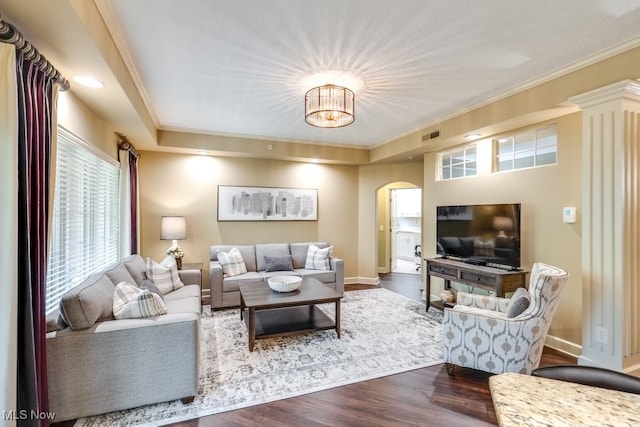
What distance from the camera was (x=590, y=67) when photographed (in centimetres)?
255

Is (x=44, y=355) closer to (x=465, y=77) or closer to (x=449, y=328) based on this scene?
(x=449, y=328)

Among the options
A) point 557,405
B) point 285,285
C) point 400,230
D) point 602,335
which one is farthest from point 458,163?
point 400,230

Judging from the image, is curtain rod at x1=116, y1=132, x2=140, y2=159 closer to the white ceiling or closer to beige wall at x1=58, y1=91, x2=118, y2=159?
beige wall at x1=58, y1=91, x2=118, y2=159

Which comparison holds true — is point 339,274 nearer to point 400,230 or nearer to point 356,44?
point 356,44

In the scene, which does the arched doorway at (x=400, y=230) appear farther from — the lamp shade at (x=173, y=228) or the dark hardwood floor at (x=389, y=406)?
the dark hardwood floor at (x=389, y=406)

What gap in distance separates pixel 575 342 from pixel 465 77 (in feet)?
9.58

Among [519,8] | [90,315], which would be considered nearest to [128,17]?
[90,315]

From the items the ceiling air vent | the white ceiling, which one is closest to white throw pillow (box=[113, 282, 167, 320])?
the white ceiling

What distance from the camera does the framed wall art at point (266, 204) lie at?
17.4 ft

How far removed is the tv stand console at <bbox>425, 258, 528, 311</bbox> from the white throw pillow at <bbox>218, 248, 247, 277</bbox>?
9.47ft

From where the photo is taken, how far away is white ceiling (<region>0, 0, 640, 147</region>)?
6.21 ft

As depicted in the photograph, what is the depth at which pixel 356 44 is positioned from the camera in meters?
2.29

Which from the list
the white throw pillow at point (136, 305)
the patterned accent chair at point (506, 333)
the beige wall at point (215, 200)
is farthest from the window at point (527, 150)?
the white throw pillow at point (136, 305)

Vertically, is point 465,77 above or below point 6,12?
above
